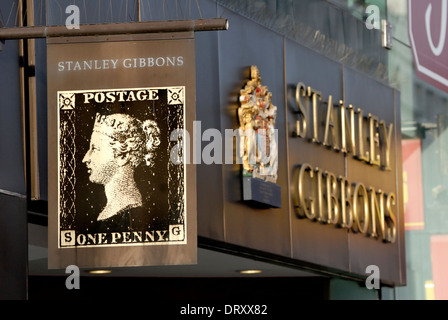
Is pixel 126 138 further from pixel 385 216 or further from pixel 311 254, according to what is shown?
pixel 385 216

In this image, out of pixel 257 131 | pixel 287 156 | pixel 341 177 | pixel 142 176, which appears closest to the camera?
pixel 142 176

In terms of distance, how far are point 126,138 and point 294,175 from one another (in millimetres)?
5675

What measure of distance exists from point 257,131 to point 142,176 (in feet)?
14.6

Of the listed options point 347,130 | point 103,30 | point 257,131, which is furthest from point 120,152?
point 347,130

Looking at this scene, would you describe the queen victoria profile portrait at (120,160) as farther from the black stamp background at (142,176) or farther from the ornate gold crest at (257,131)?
the ornate gold crest at (257,131)

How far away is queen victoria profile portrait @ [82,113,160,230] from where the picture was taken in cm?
949

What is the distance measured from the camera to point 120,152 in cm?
971

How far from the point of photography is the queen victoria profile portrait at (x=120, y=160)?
949 centimetres

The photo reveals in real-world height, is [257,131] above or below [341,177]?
above

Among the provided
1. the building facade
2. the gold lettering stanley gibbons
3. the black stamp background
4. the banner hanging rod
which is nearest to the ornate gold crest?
the building facade

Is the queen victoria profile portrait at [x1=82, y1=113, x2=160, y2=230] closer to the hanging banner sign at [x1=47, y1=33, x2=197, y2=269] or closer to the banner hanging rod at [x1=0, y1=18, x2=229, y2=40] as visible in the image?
the hanging banner sign at [x1=47, y1=33, x2=197, y2=269]

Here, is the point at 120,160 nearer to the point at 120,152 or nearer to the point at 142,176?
the point at 120,152

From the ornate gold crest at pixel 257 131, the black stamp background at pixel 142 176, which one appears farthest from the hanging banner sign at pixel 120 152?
the ornate gold crest at pixel 257 131
